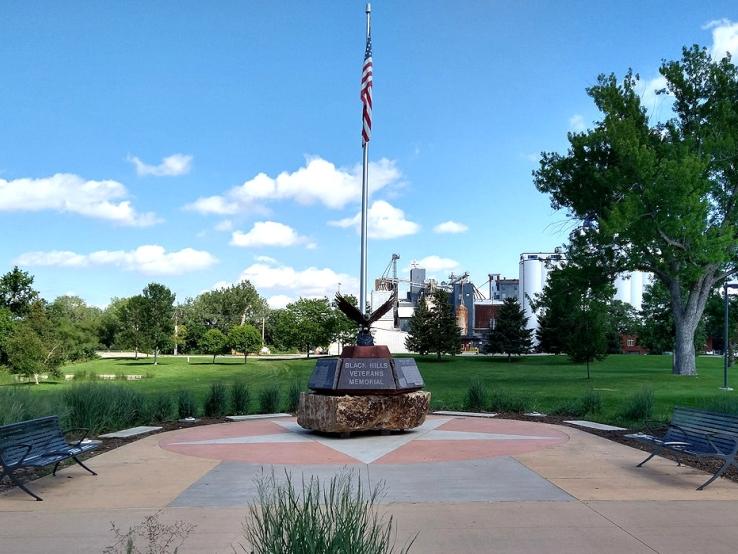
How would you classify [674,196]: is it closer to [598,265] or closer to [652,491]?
[598,265]

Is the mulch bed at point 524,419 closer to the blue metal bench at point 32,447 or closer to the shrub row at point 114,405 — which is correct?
the blue metal bench at point 32,447

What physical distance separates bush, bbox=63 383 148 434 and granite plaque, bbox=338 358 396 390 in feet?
16.4

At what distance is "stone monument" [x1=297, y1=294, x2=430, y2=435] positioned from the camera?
12578 mm

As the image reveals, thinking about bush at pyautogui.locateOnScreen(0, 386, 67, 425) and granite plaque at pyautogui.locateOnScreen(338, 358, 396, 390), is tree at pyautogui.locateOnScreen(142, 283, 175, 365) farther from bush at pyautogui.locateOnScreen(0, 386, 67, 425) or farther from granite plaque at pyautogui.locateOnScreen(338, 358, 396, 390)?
granite plaque at pyautogui.locateOnScreen(338, 358, 396, 390)

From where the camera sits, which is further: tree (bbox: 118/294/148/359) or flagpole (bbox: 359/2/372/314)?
tree (bbox: 118/294/148/359)

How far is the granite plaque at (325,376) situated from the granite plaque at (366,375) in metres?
0.14

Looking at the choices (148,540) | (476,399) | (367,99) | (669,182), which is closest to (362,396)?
(476,399)

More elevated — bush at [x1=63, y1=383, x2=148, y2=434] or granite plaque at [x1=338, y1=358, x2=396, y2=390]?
granite plaque at [x1=338, y1=358, x2=396, y2=390]

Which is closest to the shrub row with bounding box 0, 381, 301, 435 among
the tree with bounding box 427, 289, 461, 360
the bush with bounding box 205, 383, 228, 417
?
the bush with bounding box 205, 383, 228, 417

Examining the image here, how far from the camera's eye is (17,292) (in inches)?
1548

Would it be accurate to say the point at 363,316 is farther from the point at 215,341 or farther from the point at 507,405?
the point at 215,341

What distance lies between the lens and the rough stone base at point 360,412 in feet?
41.1

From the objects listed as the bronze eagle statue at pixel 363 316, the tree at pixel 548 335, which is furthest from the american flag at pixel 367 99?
the tree at pixel 548 335

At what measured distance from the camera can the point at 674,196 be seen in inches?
1136
